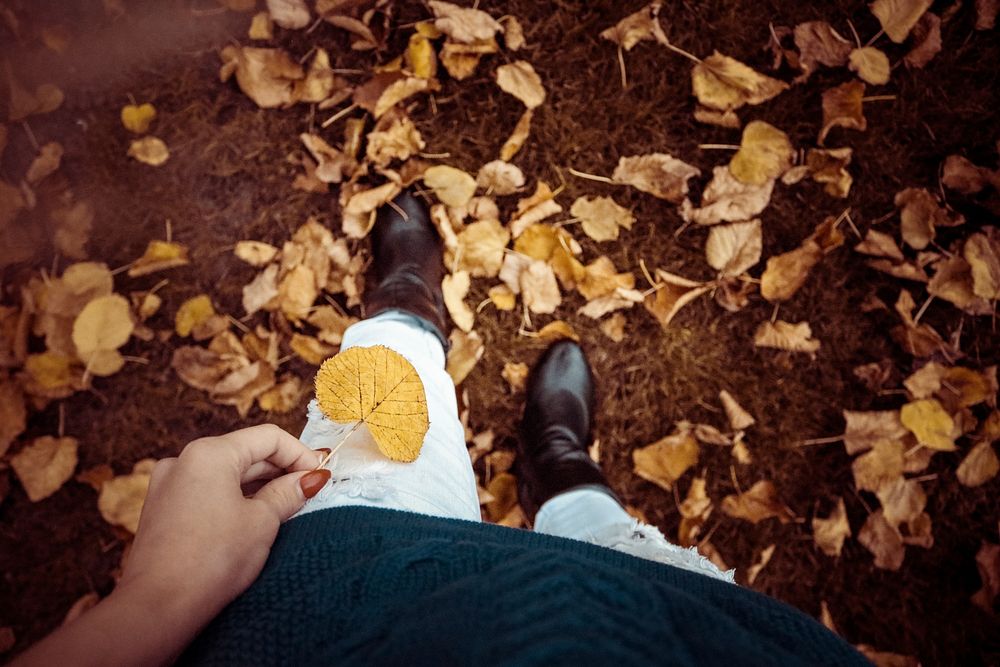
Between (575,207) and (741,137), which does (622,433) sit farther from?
(741,137)

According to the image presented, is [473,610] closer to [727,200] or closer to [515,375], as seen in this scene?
[515,375]

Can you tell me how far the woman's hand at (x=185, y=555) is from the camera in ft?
1.68

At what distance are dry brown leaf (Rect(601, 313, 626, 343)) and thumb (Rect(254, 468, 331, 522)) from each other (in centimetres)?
88

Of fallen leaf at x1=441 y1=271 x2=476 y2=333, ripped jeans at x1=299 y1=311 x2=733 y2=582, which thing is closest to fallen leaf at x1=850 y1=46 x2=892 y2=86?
fallen leaf at x1=441 y1=271 x2=476 y2=333

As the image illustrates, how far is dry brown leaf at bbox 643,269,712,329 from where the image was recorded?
1.44 metres

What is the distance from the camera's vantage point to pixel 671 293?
56.8 inches

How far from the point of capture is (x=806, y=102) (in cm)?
142

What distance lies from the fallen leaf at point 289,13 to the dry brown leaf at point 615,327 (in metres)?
1.12

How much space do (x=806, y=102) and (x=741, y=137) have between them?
0.61 feet

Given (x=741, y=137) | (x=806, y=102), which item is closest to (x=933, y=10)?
(x=806, y=102)

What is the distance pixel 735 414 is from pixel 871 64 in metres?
0.95

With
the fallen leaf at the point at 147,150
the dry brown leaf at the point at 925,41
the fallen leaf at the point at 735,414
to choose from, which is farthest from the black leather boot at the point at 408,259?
the dry brown leaf at the point at 925,41

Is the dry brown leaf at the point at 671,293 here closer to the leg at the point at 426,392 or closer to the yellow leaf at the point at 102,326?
the leg at the point at 426,392

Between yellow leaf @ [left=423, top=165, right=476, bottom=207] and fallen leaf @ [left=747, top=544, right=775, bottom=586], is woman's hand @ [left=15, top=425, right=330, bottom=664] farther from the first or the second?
fallen leaf @ [left=747, top=544, right=775, bottom=586]
